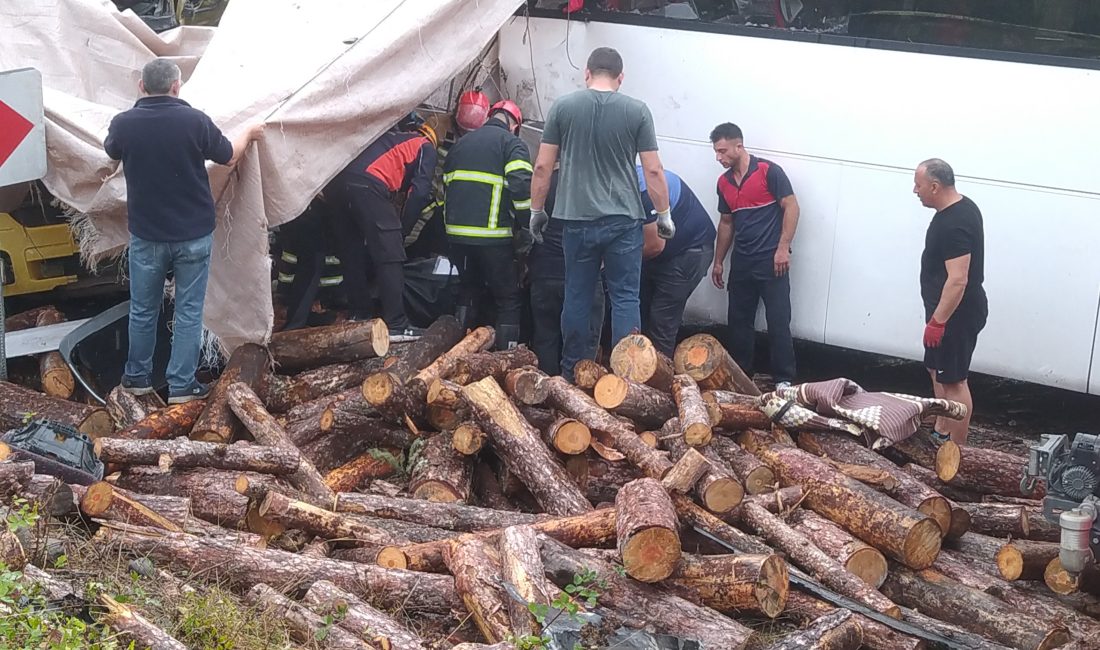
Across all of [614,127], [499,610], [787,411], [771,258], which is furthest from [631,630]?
[771,258]

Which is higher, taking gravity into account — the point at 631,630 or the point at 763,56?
the point at 763,56

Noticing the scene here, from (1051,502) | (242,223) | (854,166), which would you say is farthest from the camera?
(854,166)

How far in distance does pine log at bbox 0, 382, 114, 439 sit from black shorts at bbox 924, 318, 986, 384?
4.62 meters

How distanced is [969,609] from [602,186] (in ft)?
10.2

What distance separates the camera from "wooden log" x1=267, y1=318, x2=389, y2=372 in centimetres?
662

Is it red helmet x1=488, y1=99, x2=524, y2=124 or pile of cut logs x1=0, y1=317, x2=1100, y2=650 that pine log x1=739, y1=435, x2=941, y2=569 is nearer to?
pile of cut logs x1=0, y1=317, x2=1100, y2=650

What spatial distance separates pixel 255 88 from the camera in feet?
22.1

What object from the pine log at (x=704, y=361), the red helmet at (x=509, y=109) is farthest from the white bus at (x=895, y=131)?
the pine log at (x=704, y=361)

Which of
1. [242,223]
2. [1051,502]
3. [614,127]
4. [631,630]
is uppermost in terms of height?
[614,127]

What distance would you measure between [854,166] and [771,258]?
30.0 inches

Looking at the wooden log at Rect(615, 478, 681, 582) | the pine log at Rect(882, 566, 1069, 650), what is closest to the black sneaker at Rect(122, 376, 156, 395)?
the wooden log at Rect(615, 478, 681, 582)

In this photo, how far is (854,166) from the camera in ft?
23.5

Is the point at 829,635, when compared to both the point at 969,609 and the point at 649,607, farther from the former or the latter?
the point at 969,609

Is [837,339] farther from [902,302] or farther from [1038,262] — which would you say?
[1038,262]
